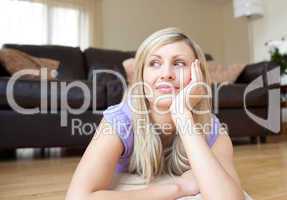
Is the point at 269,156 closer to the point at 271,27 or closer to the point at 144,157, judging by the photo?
the point at 144,157

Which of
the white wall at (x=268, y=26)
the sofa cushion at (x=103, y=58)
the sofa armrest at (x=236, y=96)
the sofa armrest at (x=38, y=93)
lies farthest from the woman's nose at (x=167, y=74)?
the white wall at (x=268, y=26)

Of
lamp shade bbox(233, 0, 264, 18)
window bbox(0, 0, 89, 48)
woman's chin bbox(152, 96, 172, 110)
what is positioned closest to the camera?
woman's chin bbox(152, 96, 172, 110)

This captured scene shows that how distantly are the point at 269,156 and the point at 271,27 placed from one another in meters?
2.46

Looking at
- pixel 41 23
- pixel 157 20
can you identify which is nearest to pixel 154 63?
pixel 41 23

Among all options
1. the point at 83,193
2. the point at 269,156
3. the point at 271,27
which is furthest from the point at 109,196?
the point at 271,27

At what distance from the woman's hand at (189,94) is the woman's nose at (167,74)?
4 centimetres

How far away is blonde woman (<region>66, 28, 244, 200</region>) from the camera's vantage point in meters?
0.71

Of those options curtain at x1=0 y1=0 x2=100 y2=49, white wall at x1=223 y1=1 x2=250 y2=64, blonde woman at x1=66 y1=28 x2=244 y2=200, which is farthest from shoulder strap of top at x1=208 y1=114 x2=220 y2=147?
white wall at x1=223 y1=1 x2=250 y2=64

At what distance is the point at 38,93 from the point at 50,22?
6.98 ft

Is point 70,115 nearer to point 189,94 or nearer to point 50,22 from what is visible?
point 189,94

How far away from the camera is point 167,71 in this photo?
0.80 meters

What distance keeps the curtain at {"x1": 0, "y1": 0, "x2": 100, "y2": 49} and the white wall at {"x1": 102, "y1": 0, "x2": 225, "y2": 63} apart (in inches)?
9.9

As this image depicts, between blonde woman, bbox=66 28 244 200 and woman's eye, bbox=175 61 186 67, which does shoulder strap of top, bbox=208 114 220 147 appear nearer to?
blonde woman, bbox=66 28 244 200

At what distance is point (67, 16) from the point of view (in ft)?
12.8
